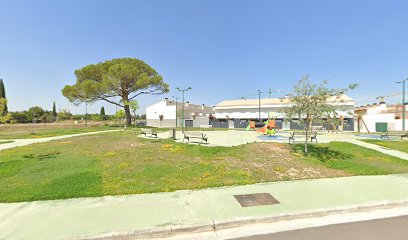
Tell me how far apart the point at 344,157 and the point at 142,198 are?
32.9 ft

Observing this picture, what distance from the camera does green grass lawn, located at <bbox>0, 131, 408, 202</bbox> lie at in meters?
5.66

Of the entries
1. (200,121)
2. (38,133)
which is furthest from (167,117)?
(38,133)

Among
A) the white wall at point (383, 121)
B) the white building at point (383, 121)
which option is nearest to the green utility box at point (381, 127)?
the white building at point (383, 121)

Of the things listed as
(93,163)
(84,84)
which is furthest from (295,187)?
(84,84)

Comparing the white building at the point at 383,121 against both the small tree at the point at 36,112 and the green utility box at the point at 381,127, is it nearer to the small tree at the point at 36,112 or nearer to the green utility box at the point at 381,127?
the green utility box at the point at 381,127

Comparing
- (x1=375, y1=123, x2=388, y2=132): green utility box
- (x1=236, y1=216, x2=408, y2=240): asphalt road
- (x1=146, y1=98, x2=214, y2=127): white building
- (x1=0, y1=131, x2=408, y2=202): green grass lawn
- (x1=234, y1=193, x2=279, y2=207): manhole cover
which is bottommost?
(x1=236, y1=216, x2=408, y2=240): asphalt road

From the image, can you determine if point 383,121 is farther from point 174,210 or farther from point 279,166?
point 174,210

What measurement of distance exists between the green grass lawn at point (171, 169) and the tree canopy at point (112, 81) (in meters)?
24.6

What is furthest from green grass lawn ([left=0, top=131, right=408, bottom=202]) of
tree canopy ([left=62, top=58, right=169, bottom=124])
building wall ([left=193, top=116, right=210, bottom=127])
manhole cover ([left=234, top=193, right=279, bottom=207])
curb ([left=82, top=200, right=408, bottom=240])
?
building wall ([left=193, top=116, right=210, bottom=127])

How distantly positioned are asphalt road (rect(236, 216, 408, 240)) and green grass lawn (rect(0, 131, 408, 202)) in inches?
104

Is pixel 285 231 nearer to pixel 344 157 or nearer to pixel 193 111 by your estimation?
pixel 344 157

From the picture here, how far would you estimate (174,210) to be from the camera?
14.0ft

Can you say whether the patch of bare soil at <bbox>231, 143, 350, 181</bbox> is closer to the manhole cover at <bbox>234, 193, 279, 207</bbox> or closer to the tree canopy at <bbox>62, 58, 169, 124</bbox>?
the manhole cover at <bbox>234, 193, 279, 207</bbox>

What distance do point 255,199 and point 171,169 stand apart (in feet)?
11.8
